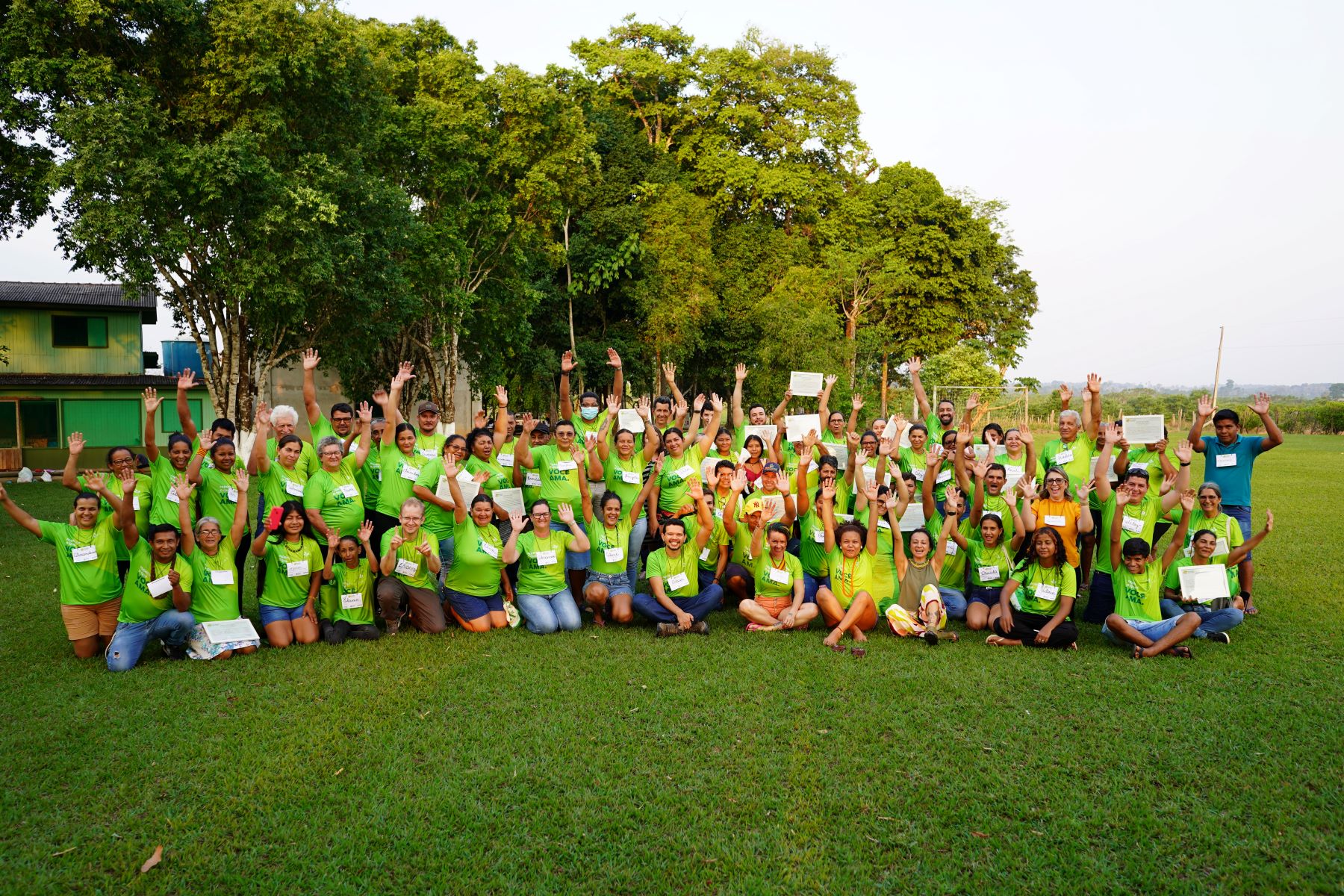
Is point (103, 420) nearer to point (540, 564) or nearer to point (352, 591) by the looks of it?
point (352, 591)

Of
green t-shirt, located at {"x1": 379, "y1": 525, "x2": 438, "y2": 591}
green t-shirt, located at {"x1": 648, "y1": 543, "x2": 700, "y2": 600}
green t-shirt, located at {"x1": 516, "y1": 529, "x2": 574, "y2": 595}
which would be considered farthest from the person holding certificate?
green t-shirt, located at {"x1": 379, "y1": 525, "x2": 438, "y2": 591}

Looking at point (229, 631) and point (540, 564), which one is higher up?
point (540, 564)

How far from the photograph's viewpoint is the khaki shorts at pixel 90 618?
6.46 meters

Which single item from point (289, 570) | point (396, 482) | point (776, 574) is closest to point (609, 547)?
point (776, 574)

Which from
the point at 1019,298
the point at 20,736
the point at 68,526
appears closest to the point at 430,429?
the point at 68,526

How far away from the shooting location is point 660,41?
29.9 meters

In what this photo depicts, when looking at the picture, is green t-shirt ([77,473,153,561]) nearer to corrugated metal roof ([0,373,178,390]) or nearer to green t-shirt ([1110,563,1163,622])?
green t-shirt ([1110,563,1163,622])

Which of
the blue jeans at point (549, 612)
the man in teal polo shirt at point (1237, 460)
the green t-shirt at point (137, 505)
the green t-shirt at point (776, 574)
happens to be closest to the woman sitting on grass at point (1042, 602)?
the green t-shirt at point (776, 574)

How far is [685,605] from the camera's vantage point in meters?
7.37

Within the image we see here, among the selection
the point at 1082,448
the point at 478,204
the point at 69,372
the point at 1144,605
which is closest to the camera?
the point at 1144,605

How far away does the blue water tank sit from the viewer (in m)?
26.0

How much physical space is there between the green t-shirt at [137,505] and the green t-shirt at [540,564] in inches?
118

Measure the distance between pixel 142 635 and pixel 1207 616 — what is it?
8.58 m

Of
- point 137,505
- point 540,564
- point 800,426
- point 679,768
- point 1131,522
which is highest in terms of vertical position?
point 800,426
